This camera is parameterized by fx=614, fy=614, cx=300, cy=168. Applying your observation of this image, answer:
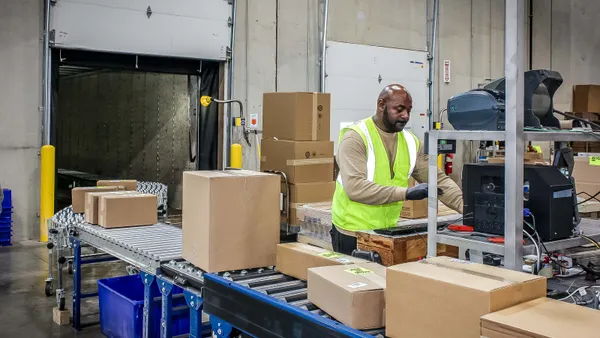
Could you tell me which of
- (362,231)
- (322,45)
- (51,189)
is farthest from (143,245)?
(322,45)

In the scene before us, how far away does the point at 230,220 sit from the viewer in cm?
272

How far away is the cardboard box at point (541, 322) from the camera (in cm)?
146

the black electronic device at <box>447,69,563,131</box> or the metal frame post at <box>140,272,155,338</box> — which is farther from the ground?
the black electronic device at <box>447,69,563,131</box>

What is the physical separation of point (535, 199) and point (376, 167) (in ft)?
3.79

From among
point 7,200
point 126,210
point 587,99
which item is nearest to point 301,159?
point 126,210

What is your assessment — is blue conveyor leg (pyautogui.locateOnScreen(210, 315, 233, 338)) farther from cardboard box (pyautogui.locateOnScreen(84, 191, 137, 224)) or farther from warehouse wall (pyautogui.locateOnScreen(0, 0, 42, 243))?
warehouse wall (pyautogui.locateOnScreen(0, 0, 42, 243))

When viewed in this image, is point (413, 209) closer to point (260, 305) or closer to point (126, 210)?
point (126, 210)

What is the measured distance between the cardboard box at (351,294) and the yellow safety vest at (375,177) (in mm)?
949

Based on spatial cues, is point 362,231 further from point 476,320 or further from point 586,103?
point 586,103

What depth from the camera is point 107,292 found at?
12.9ft

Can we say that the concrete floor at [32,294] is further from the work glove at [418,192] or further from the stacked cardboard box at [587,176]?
the stacked cardboard box at [587,176]

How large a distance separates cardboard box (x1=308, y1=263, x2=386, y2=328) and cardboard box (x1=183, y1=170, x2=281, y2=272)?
623 millimetres

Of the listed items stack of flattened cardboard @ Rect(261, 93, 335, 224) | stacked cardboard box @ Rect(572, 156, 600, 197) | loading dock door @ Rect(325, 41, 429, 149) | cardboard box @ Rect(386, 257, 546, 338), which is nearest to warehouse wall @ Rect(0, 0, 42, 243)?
stack of flattened cardboard @ Rect(261, 93, 335, 224)

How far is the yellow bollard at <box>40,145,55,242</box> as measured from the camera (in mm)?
6703
